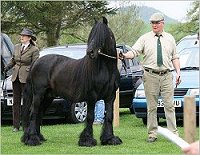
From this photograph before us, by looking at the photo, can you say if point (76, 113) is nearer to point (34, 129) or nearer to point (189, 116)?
point (34, 129)

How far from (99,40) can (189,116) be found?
3783mm

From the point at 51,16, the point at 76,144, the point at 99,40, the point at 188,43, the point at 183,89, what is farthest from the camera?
the point at 51,16

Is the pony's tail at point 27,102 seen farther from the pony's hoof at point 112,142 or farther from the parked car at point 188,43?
the parked car at point 188,43

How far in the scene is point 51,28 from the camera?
3136 cm

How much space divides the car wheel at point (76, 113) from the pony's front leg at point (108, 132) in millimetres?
3194

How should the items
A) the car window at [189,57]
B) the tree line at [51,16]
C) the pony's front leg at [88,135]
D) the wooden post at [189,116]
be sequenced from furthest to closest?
1. the tree line at [51,16]
2. the car window at [189,57]
3. the pony's front leg at [88,135]
4. the wooden post at [189,116]

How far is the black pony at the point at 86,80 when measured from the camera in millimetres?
9266

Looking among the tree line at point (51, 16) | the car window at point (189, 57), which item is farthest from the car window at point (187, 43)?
the tree line at point (51, 16)

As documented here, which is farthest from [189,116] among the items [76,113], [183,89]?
[76,113]

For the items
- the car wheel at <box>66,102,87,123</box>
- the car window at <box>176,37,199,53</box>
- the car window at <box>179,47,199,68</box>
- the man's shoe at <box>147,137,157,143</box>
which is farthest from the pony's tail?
the car window at <box>176,37,199,53</box>

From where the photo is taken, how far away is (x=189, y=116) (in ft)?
18.1

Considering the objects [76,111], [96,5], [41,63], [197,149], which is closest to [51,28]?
[96,5]

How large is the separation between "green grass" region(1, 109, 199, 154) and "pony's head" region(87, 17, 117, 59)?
1.48 metres

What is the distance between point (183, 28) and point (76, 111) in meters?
30.6
